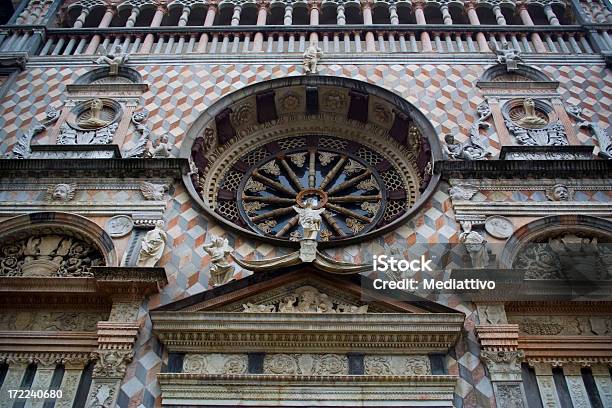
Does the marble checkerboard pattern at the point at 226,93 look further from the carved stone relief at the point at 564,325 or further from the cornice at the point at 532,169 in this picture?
the carved stone relief at the point at 564,325

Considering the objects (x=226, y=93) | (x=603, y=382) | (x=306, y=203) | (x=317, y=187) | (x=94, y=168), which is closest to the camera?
(x=603, y=382)

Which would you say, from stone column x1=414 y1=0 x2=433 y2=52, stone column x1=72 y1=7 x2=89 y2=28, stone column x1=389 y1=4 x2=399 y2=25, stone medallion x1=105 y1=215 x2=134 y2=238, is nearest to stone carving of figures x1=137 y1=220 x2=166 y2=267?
stone medallion x1=105 y1=215 x2=134 y2=238

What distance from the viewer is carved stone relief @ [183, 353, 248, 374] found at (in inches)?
372

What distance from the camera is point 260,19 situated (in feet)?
55.1

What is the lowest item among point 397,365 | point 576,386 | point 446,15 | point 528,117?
point 576,386

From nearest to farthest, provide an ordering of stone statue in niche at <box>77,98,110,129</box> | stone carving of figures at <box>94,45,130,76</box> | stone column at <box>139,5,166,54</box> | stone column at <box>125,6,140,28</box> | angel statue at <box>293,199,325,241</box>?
angel statue at <box>293,199,325,241</box> → stone statue in niche at <box>77,98,110,129</box> → stone carving of figures at <box>94,45,130,76</box> → stone column at <box>139,5,166,54</box> → stone column at <box>125,6,140,28</box>

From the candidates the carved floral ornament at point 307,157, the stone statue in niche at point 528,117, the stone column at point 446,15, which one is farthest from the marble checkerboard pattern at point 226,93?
the stone column at point 446,15

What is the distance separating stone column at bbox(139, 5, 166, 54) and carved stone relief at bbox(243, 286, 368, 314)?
8.03 m

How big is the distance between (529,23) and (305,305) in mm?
10157

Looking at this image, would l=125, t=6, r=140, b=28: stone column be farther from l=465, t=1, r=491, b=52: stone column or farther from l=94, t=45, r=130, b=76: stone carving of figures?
l=465, t=1, r=491, b=52: stone column

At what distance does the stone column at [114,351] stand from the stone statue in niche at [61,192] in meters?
2.59

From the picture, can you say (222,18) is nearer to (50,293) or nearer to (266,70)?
(266,70)

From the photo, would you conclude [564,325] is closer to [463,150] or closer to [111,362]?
[463,150]

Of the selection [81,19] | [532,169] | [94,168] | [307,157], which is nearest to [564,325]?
[532,169]
